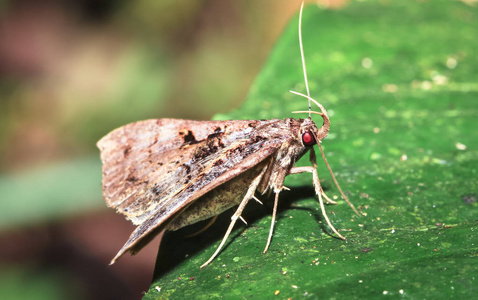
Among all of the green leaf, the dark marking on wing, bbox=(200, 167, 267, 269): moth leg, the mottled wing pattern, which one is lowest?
the green leaf

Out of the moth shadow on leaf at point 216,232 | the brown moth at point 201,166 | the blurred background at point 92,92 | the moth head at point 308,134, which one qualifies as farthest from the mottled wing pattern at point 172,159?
the blurred background at point 92,92

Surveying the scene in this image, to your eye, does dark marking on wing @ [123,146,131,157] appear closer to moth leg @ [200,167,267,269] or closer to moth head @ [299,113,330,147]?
moth leg @ [200,167,267,269]

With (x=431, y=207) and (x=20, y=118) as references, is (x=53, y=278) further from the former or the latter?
(x=431, y=207)

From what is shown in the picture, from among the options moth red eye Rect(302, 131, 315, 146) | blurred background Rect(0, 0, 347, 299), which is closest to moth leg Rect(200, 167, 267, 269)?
moth red eye Rect(302, 131, 315, 146)

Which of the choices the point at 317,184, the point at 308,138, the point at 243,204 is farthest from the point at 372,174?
the point at 243,204

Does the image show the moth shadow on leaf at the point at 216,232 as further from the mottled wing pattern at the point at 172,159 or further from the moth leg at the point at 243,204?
the mottled wing pattern at the point at 172,159

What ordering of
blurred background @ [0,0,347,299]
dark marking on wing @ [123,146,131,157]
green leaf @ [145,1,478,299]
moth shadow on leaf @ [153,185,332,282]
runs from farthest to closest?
1. blurred background @ [0,0,347,299]
2. dark marking on wing @ [123,146,131,157]
3. moth shadow on leaf @ [153,185,332,282]
4. green leaf @ [145,1,478,299]

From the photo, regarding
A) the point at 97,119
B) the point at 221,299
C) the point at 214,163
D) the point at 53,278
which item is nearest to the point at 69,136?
the point at 97,119
